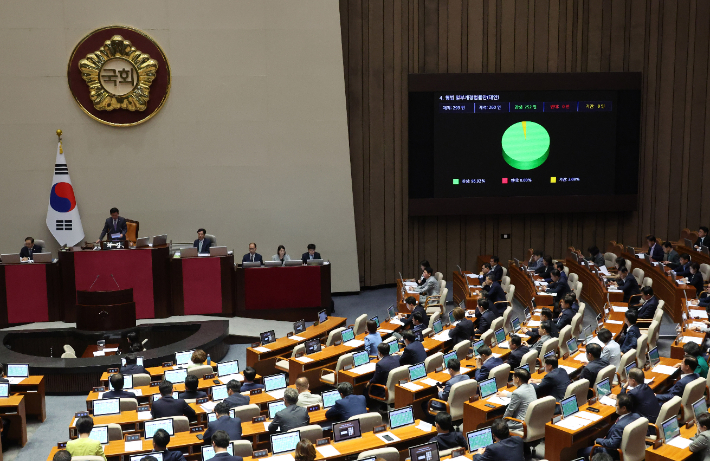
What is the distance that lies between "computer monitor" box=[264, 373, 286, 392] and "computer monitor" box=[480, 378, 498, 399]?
236 cm

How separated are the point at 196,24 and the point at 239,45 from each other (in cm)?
90

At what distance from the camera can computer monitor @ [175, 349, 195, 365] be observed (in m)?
10.0

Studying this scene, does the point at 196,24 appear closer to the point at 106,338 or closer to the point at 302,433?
the point at 106,338

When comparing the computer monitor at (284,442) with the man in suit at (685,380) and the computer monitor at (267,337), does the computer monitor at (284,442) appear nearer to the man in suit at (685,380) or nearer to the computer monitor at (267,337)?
the man in suit at (685,380)

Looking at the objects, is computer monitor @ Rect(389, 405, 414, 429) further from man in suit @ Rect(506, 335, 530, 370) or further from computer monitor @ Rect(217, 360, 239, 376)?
computer monitor @ Rect(217, 360, 239, 376)

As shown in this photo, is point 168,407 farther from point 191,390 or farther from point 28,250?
point 28,250

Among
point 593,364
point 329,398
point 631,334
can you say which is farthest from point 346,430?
point 631,334

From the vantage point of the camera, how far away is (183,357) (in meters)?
10.1

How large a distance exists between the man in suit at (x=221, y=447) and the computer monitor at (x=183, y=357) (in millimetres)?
4001

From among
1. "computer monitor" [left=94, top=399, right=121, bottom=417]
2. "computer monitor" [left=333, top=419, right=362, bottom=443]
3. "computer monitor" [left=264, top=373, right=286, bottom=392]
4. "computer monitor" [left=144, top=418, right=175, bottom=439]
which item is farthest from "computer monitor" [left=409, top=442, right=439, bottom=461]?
"computer monitor" [left=94, top=399, right=121, bottom=417]

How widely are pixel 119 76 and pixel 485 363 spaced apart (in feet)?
30.6

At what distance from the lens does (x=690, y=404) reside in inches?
296

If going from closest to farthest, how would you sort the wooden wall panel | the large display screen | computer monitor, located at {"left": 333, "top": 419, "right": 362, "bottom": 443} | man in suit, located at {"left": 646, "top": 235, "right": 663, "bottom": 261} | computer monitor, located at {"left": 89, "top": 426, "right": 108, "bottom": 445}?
computer monitor, located at {"left": 333, "top": 419, "right": 362, "bottom": 443}, computer monitor, located at {"left": 89, "top": 426, "right": 108, "bottom": 445}, man in suit, located at {"left": 646, "top": 235, "right": 663, "bottom": 261}, the large display screen, the wooden wall panel

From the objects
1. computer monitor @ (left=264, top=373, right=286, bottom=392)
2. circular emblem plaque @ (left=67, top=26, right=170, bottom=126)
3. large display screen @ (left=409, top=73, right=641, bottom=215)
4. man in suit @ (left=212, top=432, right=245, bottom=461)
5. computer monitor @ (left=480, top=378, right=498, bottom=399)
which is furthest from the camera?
large display screen @ (left=409, top=73, right=641, bottom=215)
